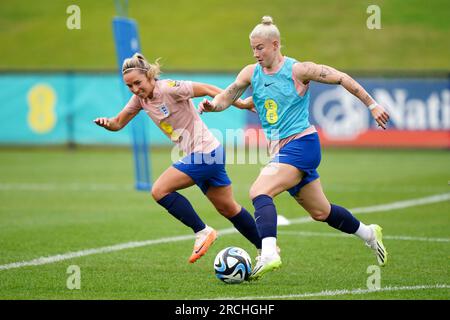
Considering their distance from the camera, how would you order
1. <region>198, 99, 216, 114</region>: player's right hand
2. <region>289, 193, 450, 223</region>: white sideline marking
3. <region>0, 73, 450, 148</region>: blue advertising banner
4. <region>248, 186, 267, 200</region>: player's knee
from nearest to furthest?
1. <region>248, 186, 267, 200</region>: player's knee
2. <region>198, 99, 216, 114</region>: player's right hand
3. <region>289, 193, 450, 223</region>: white sideline marking
4. <region>0, 73, 450, 148</region>: blue advertising banner

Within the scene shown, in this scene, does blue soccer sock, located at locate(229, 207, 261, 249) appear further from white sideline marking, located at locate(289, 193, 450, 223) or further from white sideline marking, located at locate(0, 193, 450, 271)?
white sideline marking, located at locate(289, 193, 450, 223)

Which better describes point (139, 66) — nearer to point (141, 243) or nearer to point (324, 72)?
point (324, 72)

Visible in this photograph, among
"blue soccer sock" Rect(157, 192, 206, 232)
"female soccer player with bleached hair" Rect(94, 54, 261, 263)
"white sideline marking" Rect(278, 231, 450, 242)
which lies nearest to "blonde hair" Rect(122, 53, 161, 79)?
"female soccer player with bleached hair" Rect(94, 54, 261, 263)

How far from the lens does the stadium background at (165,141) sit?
311 inches

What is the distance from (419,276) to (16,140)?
18.0 m

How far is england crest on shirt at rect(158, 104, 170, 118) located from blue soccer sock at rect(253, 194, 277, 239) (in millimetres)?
1523

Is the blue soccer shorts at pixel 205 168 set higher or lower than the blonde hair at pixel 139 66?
lower

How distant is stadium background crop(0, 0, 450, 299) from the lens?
789cm

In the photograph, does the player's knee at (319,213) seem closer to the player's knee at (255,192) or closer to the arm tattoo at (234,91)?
the player's knee at (255,192)

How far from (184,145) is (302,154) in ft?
4.68

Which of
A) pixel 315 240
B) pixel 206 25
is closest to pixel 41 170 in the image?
pixel 315 240

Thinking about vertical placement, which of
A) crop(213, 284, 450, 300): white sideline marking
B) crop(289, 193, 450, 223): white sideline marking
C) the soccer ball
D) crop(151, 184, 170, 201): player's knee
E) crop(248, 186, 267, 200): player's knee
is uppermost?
crop(248, 186, 267, 200): player's knee

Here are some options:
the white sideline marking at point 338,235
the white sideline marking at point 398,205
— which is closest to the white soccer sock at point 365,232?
the white sideline marking at point 338,235

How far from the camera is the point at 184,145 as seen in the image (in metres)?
8.20
